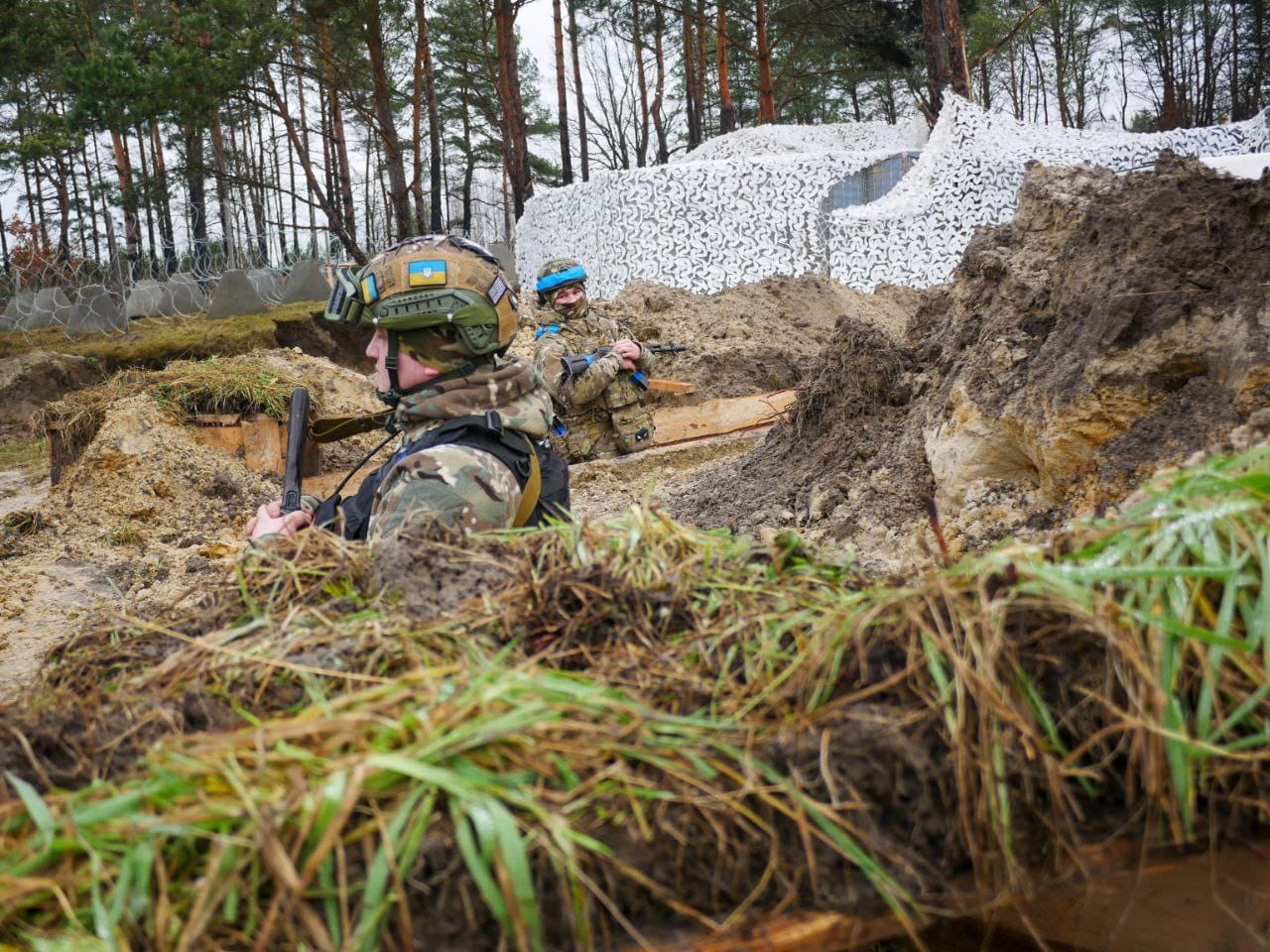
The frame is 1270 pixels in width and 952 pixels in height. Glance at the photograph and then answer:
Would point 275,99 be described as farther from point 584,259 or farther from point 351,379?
point 351,379

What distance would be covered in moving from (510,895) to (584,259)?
1928 cm

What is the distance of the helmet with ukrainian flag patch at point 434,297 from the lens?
3.32 m

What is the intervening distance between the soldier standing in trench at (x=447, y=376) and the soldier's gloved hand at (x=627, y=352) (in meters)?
5.45

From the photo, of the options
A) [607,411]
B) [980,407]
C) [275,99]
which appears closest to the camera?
[980,407]

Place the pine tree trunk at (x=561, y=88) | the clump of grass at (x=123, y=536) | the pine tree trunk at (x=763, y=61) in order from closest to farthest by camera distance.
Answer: the clump of grass at (x=123, y=536), the pine tree trunk at (x=763, y=61), the pine tree trunk at (x=561, y=88)

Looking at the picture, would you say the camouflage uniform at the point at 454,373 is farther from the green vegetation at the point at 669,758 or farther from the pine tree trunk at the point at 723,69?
the pine tree trunk at the point at 723,69

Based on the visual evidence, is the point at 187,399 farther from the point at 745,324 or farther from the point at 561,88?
the point at 561,88

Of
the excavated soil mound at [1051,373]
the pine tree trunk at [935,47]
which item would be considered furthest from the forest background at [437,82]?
the excavated soil mound at [1051,373]

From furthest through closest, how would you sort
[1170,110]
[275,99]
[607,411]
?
[1170,110], [275,99], [607,411]

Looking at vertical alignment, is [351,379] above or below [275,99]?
below

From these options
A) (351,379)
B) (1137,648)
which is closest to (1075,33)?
(351,379)

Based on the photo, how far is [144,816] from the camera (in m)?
1.30

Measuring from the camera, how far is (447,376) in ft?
11.2

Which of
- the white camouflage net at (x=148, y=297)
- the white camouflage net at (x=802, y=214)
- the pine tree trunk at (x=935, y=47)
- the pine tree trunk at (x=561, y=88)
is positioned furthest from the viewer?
the pine tree trunk at (x=561, y=88)
